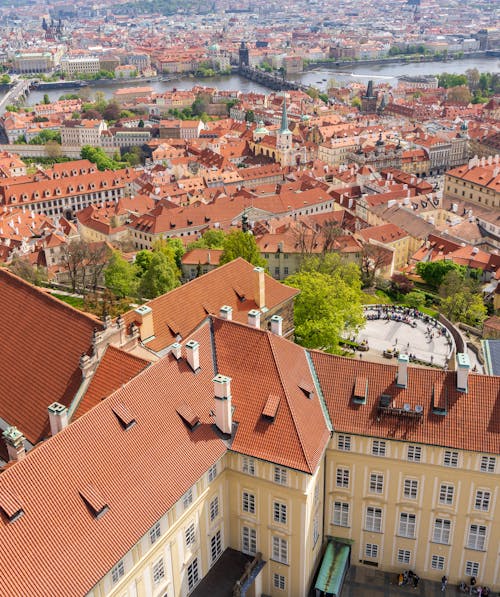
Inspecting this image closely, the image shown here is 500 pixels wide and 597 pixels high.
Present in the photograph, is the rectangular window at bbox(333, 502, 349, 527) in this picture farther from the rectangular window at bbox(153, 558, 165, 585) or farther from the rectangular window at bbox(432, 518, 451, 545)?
the rectangular window at bbox(153, 558, 165, 585)

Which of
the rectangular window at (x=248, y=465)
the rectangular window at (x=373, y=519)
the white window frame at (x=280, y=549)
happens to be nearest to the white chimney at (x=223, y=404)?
the rectangular window at (x=248, y=465)

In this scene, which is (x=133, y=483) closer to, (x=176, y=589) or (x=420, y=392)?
(x=176, y=589)

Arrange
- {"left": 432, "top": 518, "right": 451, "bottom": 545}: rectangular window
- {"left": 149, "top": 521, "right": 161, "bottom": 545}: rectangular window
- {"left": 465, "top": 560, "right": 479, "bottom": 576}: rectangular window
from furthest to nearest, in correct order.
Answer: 1. {"left": 465, "top": 560, "right": 479, "bottom": 576}: rectangular window
2. {"left": 432, "top": 518, "right": 451, "bottom": 545}: rectangular window
3. {"left": 149, "top": 521, "right": 161, "bottom": 545}: rectangular window

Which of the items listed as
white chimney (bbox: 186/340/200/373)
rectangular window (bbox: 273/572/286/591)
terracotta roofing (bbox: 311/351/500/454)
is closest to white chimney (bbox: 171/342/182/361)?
white chimney (bbox: 186/340/200/373)

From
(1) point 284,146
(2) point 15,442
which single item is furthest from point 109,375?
(1) point 284,146

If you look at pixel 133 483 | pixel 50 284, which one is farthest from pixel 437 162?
pixel 133 483

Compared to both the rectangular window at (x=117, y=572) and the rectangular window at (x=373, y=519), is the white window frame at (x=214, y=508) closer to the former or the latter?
the rectangular window at (x=117, y=572)
